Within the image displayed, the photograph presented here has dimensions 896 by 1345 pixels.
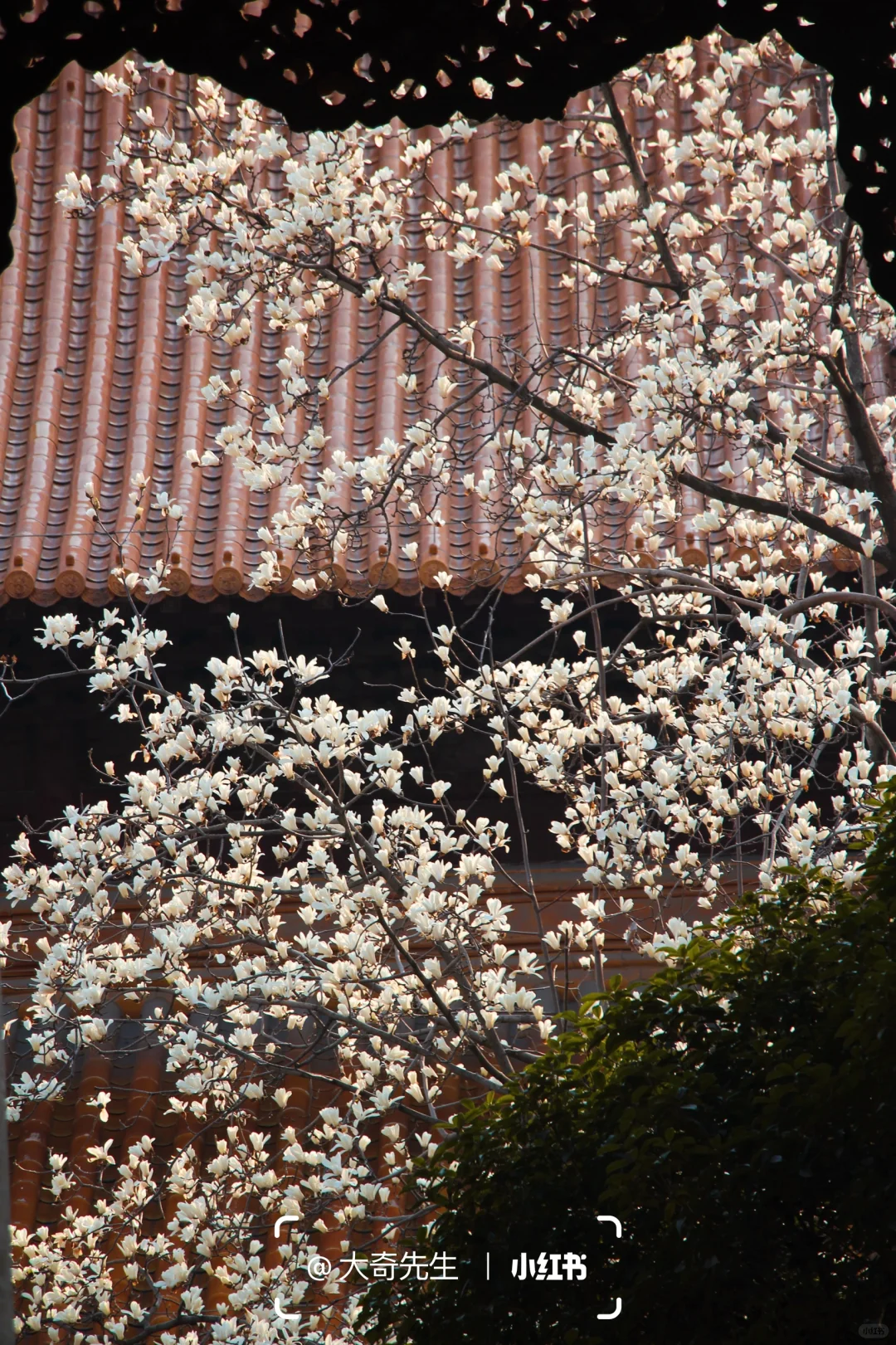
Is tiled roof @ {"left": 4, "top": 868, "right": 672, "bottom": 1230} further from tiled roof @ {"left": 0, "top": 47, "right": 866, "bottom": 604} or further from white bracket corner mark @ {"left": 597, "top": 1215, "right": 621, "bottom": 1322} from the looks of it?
white bracket corner mark @ {"left": 597, "top": 1215, "right": 621, "bottom": 1322}

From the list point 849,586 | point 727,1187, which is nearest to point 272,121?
point 849,586

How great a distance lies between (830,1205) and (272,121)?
14.0ft

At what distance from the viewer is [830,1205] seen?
185 cm

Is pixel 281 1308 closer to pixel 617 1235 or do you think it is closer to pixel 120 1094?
pixel 120 1094

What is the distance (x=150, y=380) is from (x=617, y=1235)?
5.24 m

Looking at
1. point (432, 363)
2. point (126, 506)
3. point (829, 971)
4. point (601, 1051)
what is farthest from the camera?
point (432, 363)

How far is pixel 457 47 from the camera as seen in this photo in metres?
1.67

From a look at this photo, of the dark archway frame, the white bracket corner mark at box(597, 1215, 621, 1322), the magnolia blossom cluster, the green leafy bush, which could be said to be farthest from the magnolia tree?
the dark archway frame

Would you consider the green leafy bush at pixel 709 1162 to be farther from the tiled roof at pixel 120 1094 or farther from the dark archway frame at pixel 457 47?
the tiled roof at pixel 120 1094

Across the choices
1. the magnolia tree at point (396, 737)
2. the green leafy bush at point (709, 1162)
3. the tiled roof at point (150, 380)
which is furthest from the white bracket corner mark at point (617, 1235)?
the tiled roof at point (150, 380)

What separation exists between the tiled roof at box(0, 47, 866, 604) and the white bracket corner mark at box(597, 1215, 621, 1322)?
3180mm

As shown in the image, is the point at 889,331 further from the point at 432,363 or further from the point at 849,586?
the point at 432,363

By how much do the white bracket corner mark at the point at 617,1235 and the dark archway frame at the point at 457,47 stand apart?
4.80 feet

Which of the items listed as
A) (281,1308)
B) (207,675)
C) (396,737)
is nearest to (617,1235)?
(281,1308)
